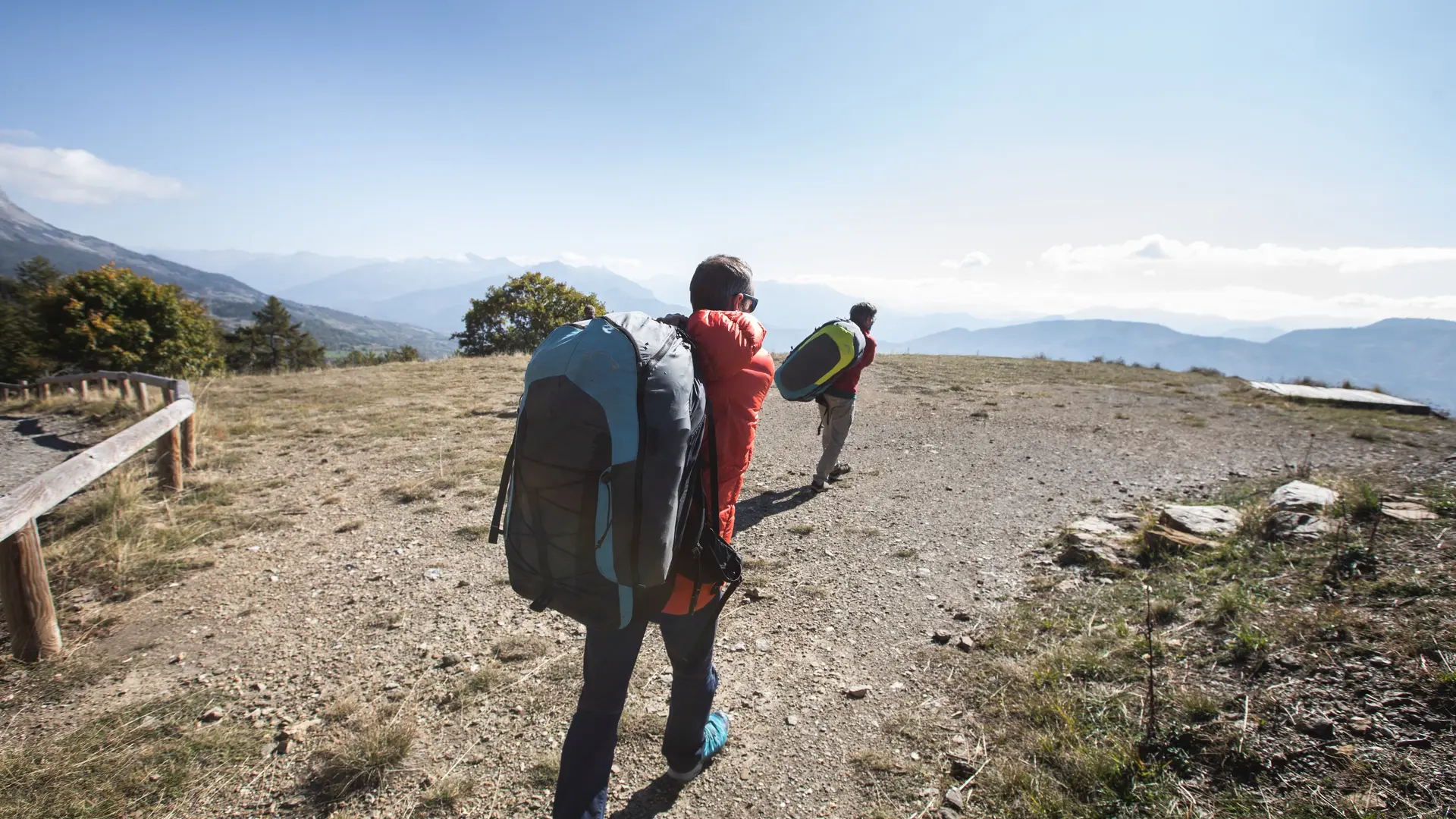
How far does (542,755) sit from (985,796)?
2061 millimetres

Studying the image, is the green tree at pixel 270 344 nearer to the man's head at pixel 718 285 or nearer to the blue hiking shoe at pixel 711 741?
the blue hiking shoe at pixel 711 741

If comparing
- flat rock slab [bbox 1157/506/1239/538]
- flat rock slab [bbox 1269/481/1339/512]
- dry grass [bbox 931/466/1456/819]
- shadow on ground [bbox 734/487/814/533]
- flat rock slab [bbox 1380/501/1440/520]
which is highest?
flat rock slab [bbox 1380/501/1440/520]

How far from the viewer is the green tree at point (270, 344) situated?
56.8 m

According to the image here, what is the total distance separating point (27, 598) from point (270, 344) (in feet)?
228

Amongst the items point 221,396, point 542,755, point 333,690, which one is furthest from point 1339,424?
point 221,396

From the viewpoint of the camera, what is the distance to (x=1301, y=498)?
4750 mm

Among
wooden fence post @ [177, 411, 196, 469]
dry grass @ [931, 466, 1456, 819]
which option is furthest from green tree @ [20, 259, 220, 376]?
dry grass @ [931, 466, 1456, 819]

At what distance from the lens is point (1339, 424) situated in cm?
1012

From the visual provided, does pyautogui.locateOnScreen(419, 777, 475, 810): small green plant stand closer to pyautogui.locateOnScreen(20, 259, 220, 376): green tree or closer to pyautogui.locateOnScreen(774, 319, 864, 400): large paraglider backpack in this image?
pyautogui.locateOnScreen(774, 319, 864, 400): large paraglider backpack

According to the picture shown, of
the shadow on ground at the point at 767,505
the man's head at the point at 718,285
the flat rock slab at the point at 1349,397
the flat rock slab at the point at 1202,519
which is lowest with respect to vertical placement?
the shadow on ground at the point at 767,505

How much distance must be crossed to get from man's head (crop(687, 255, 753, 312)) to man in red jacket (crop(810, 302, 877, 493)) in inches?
156

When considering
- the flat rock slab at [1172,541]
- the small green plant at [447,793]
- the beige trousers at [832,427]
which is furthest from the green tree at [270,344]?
the flat rock slab at [1172,541]

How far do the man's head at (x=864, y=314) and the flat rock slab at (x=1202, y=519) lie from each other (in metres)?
3.09

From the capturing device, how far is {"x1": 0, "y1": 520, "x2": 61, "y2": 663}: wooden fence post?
3.34 metres
